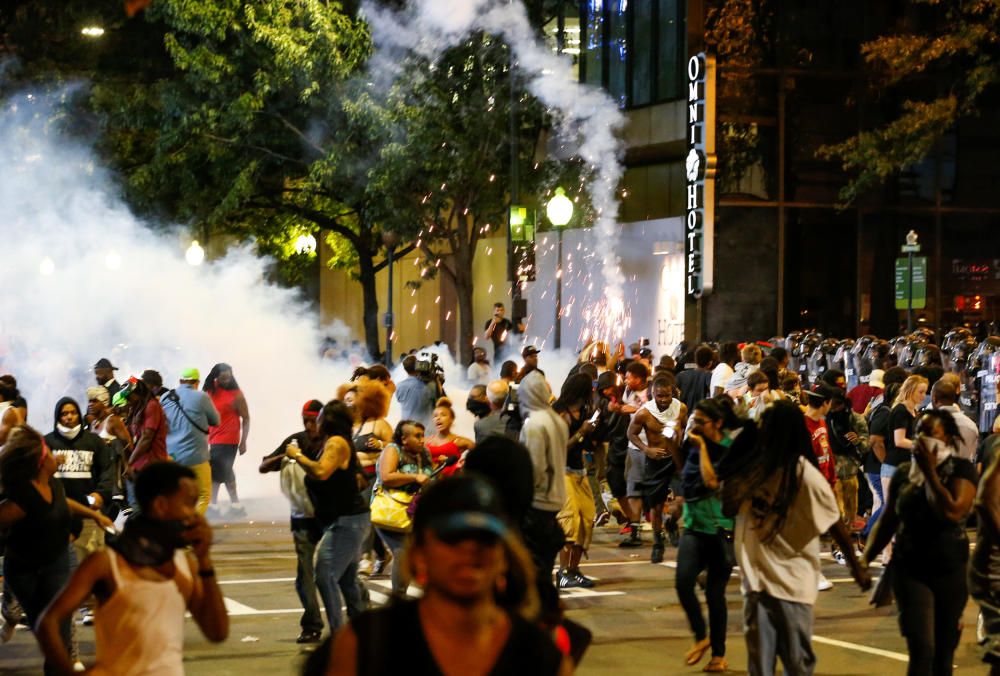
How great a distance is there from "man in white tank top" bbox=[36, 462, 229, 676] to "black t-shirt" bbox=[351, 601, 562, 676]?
1924mm

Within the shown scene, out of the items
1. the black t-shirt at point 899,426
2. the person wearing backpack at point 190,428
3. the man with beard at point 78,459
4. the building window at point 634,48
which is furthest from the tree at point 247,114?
the man with beard at point 78,459

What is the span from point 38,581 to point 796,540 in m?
3.69

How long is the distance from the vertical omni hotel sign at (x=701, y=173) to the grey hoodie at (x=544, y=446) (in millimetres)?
15915

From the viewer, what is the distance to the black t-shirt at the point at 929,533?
263 inches

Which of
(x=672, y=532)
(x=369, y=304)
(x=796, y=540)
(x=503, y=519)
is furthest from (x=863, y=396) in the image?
(x=369, y=304)

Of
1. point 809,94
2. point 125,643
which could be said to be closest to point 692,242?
point 809,94

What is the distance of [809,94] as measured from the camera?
28.2 meters

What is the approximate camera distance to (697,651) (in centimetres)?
862

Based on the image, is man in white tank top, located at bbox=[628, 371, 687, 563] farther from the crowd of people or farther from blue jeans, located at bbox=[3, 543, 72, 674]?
blue jeans, located at bbox=[3, 543, 72, 674]

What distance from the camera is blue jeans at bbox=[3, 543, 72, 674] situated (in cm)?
700

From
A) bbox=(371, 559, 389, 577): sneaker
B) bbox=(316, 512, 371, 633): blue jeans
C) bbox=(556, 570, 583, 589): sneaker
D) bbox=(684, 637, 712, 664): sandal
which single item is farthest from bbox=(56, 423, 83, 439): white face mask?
bbox=(556, 570, 583, 589): sneaker

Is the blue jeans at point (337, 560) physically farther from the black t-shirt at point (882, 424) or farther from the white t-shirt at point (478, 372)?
the white t-shirt at point (478, 372)

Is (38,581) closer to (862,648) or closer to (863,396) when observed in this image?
(862,648)

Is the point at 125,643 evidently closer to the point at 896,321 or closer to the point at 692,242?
the point at 692,242
